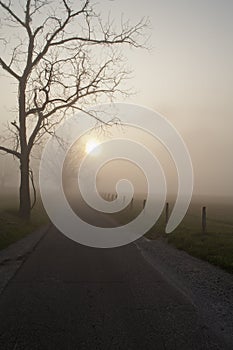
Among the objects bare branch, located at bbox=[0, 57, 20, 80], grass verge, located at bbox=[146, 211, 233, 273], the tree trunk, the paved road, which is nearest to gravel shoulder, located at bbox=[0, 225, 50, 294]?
the paved road

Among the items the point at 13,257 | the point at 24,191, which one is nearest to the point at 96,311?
the point at 13,257

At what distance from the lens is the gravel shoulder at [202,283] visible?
6129 mm

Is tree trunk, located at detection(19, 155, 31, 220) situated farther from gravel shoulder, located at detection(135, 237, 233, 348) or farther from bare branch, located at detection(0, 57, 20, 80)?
gravel shoulder, located at detection(135, 237, 233, 348)

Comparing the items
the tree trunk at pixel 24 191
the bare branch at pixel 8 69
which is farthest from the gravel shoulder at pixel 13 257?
the bare branch at pixel 8 69

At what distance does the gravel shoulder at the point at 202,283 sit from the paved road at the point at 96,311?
0.25 metres

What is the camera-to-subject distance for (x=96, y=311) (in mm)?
6340

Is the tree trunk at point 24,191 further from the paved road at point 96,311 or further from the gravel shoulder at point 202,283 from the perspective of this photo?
the paved road at point 96,311

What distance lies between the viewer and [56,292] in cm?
759

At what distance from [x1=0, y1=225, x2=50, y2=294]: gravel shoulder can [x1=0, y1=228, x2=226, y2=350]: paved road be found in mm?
274

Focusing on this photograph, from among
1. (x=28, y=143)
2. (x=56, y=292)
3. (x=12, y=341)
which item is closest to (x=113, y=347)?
(x=12, y=341)

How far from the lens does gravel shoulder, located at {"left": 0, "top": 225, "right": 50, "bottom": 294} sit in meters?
9.21

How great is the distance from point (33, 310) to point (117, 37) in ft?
70.8

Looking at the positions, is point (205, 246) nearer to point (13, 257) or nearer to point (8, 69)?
point (13, 257)

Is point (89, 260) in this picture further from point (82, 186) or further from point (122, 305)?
point (82, 186)
